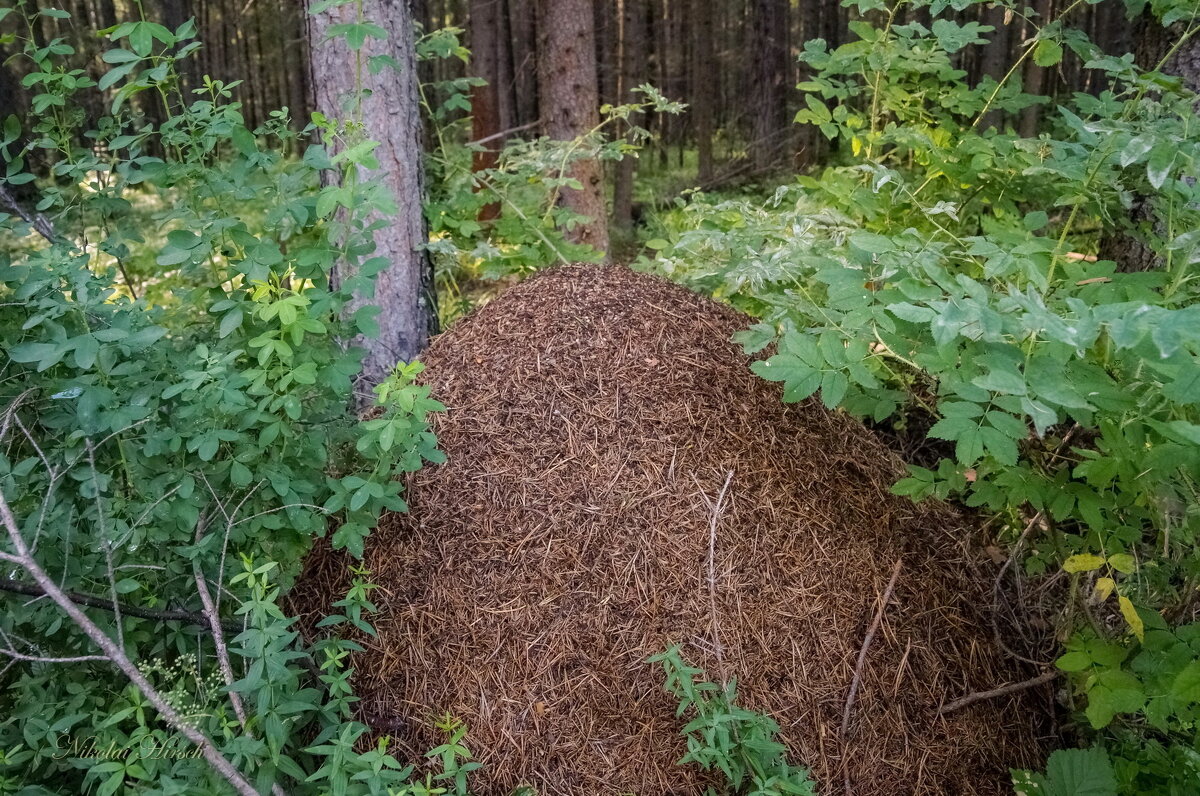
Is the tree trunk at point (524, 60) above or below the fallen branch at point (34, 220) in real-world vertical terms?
above

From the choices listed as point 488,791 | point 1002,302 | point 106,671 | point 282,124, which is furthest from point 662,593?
point 282,124

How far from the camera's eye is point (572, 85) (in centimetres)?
658

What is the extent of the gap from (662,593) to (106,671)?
164cm

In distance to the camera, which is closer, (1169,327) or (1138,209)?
(1169,327)

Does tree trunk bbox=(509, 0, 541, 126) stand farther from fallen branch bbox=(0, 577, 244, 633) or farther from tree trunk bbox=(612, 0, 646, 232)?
fallen branch bbox=(0, 577, 244, 633)

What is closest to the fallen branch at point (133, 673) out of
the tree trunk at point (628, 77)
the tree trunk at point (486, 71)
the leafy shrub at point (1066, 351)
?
the leafy shrub at point (1066, 351)

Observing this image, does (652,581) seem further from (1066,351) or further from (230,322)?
(230,322)

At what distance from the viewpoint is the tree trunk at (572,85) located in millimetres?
6359

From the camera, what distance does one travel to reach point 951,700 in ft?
8.25

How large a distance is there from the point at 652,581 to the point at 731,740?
50cm

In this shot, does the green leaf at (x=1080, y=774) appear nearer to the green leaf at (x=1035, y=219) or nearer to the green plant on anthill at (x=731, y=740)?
the green plant on anthill at (x=731, y=740)

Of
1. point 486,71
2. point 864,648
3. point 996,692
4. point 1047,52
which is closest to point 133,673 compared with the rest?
point 864,648

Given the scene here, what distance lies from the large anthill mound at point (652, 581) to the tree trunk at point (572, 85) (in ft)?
12.0

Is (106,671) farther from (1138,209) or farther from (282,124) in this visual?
(1138,209)
